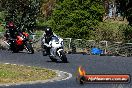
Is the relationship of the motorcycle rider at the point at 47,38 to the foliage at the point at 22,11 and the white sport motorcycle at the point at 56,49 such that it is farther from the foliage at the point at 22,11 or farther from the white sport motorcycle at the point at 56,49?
the foliage at the point at 22,11

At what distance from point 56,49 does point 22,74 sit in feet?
17.7

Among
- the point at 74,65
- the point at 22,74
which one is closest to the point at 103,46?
the point at 74,65

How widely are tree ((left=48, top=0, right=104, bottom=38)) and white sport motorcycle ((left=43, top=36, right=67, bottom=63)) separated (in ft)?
46.6

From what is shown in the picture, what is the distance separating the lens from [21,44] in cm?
2839

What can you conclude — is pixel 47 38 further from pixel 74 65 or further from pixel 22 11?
pixel 22 11

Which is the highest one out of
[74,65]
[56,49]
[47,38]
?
[47,38]

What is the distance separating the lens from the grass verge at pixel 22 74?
16.5 metres

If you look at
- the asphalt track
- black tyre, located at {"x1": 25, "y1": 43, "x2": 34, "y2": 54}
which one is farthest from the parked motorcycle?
the asphalt track

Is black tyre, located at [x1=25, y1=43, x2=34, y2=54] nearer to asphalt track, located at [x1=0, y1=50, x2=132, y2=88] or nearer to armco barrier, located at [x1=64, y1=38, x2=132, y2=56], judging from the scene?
asphalt track, located at [x1=0, y1=50, x2=132, y2=88]

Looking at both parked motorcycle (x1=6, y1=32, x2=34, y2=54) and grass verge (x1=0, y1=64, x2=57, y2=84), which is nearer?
grass verge (x1=0, y1=64, x2=57, y2=84)

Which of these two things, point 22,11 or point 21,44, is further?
point 22,11

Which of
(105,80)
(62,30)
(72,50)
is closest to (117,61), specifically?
(72,50)

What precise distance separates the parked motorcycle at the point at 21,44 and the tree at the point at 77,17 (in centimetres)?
922

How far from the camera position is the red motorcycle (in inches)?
1101
